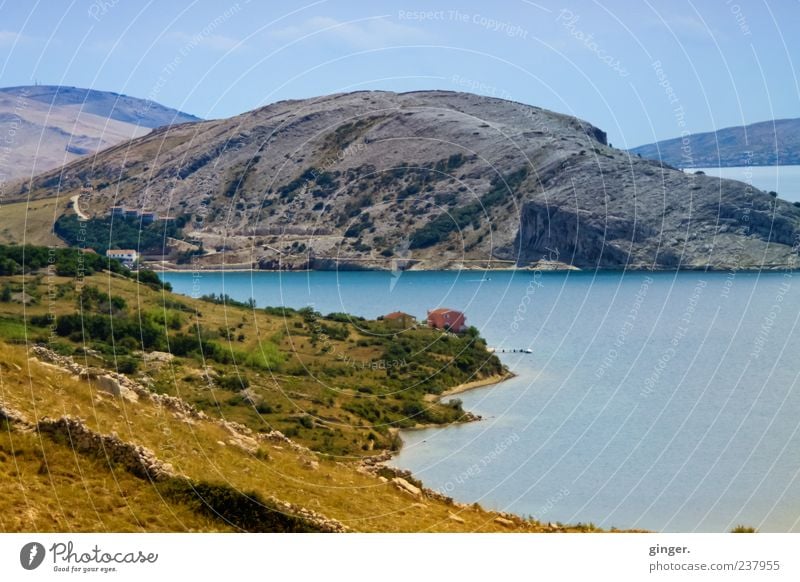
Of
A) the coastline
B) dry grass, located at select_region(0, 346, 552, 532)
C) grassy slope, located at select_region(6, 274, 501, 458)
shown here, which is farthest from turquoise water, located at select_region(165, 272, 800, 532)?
dry grass, located at select_region(0, 346, 552, 532)

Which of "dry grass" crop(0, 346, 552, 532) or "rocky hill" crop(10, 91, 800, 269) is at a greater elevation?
"rocky hill" crop(10, 91, 800, 269)

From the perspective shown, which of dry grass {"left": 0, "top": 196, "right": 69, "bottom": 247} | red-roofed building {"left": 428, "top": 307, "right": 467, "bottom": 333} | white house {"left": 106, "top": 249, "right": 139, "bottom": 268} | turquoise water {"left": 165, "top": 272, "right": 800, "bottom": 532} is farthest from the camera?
dry grass {"left": 0, "top": 196, "right": 69, "bottom": 247}

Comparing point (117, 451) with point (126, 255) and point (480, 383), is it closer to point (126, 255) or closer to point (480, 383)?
point (480, 383)

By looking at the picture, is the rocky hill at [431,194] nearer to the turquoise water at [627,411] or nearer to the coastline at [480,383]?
the turquoise water at [627,411]

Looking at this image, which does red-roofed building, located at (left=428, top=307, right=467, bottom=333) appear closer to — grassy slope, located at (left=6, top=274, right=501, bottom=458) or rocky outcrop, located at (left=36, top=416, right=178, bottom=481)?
grassy slope, located at (left=6, top=274, right=501, bottom=458)

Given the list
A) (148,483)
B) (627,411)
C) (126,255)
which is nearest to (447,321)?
(627,411)

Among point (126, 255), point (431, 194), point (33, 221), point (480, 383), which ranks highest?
point (431, 194)
